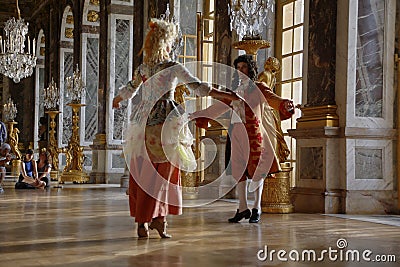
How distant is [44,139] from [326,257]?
18527 mm

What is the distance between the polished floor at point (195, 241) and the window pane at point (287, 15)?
12.0 ft

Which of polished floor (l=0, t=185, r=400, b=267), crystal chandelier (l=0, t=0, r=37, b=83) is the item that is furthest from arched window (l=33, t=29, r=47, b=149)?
polished floor (l=0, t=185, r=400, b=267)

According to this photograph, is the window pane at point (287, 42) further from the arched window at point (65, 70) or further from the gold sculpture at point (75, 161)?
the arched window at point (65, 70)

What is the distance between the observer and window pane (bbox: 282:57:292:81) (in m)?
9.48

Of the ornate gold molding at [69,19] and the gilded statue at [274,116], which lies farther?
the ornate gold molding at [69,19]

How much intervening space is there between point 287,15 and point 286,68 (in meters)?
0.79

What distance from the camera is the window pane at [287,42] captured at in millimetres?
9508

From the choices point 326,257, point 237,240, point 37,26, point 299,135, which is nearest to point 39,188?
point 299,135

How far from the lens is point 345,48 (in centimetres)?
732

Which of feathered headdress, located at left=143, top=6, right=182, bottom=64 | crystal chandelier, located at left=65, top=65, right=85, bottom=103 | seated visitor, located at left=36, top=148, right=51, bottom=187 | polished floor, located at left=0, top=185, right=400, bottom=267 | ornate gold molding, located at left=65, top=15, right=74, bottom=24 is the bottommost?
polished floor, located at left=0, top=185, right=400, bottom=267

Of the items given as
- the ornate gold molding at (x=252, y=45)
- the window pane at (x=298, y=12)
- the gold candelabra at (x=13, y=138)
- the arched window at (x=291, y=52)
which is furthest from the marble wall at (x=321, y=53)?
the gold candelabra at (x=13, y=138)

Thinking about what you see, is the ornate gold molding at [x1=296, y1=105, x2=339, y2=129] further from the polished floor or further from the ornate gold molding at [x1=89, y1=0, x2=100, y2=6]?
the ornate gold molding at [x1=89, y1=0, x2=100, y2=6]

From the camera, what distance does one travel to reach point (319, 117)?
7.43m

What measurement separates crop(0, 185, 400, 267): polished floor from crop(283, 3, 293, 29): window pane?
12.0 ft
